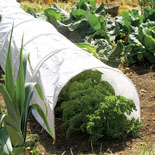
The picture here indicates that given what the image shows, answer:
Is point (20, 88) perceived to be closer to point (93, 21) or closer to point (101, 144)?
point (101, 144)

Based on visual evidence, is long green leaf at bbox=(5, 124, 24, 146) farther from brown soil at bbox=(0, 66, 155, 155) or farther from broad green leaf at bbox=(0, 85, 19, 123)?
brown soil at bbox=(0, 66, 155, 155)

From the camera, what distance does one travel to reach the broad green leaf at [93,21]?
22.7ft

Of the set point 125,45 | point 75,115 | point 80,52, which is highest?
point 80,52

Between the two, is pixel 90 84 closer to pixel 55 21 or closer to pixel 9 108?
pixel 9 108

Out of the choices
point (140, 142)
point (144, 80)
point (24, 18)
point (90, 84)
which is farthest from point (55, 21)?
point (140, 142)

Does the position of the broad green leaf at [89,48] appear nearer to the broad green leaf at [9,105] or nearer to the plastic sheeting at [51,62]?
the plastic sheeting at [51,62]

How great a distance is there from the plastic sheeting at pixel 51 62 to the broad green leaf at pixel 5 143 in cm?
68

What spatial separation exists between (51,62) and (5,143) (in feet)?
5.34

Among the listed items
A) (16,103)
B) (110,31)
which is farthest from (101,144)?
(110,31)

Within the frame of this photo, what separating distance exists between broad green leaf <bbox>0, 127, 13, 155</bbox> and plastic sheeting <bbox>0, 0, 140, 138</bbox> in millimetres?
678

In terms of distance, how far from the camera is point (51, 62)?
4.54m

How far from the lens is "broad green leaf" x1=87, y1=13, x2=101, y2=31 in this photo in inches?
272

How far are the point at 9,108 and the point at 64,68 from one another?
3.45ft

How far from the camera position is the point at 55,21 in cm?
719
